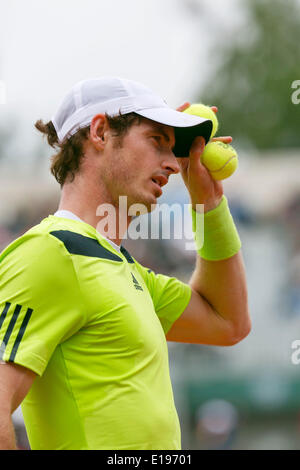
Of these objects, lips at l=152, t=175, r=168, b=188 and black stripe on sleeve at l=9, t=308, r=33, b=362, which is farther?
lips at l=152, t=175, r=168, b=188

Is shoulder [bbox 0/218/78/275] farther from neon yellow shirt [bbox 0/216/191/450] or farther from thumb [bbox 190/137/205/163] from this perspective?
thumb [bbox 190/137/205/163]

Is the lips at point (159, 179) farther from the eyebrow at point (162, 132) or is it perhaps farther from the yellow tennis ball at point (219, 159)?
the yellow tennis ball at point (219, 159)

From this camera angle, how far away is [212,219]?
3.03 m

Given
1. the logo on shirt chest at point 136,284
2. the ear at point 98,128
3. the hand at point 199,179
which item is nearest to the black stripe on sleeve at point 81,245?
the logo on shirt chest at point 136,284

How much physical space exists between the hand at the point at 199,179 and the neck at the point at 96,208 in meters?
0.47

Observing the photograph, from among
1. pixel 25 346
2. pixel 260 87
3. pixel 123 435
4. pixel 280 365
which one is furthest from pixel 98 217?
pixel 260 87

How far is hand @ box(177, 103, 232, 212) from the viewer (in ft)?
9.49

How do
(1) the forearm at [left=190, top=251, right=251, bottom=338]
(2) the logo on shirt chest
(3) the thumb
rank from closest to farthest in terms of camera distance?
1. (2) the logo on shirt chest
2. (3) the thumb
3. (1) the forearm at [left=190, top=251, right=251, bottom=338]

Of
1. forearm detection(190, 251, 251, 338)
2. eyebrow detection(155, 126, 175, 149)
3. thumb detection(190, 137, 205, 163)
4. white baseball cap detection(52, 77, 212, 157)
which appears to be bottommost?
forearm detection(190, 251, 251, 338)

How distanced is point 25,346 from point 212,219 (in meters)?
1.19

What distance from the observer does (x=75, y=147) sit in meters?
2.62

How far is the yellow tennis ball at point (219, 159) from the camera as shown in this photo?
2.87 metres

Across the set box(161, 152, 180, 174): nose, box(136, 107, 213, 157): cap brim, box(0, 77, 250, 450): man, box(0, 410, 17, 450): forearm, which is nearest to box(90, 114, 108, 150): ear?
box(0, 77, 250, 450): man

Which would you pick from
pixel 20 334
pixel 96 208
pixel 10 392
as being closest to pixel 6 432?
pixel 10 392
